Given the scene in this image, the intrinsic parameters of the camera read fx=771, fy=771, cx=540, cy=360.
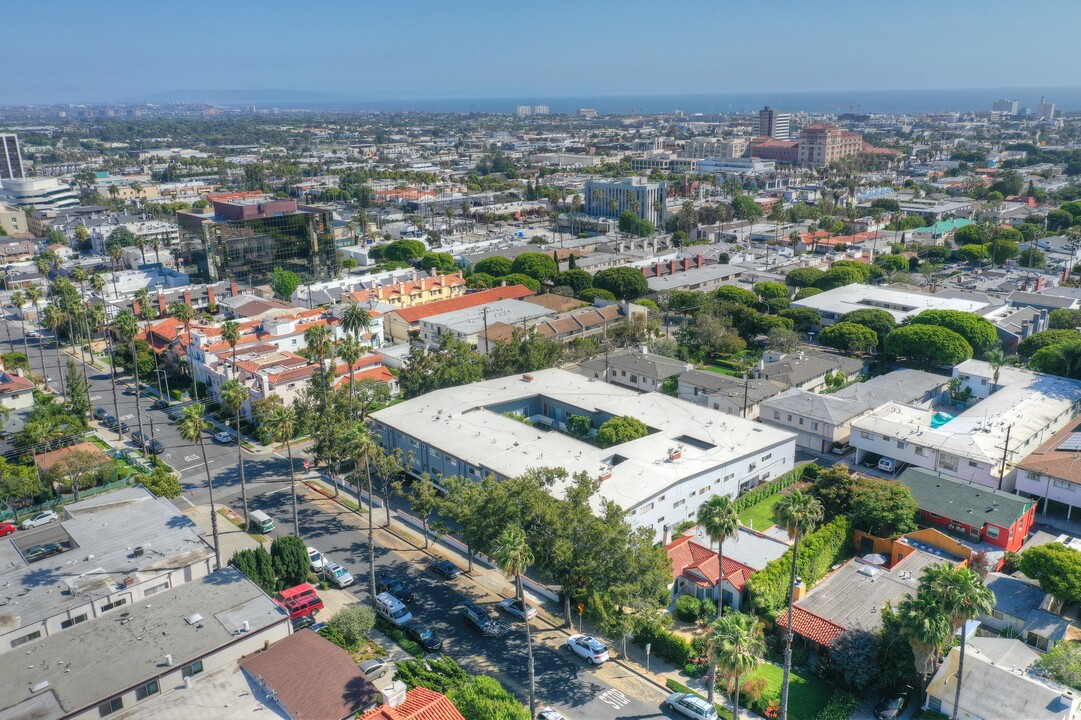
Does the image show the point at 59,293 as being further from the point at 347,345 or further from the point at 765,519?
the point at 765,519

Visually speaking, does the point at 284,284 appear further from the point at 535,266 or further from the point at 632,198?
the point at 632,198

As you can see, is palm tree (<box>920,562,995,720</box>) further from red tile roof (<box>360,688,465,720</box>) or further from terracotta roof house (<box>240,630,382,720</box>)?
terracotta roof house (<box>240,630,382,720</box>)

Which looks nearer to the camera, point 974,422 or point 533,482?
point 533,482

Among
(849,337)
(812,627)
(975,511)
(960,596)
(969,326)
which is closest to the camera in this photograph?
(960,596)

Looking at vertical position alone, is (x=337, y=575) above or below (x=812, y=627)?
below

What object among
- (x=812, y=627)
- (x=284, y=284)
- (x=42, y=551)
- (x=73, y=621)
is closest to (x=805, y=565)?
(x=812, y=627)

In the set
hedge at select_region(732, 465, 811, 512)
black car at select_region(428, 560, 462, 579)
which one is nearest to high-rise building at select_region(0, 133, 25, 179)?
black car at select_region(428, 560, 462, 579)

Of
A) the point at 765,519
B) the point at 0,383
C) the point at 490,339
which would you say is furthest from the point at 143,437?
the point at 765,519
